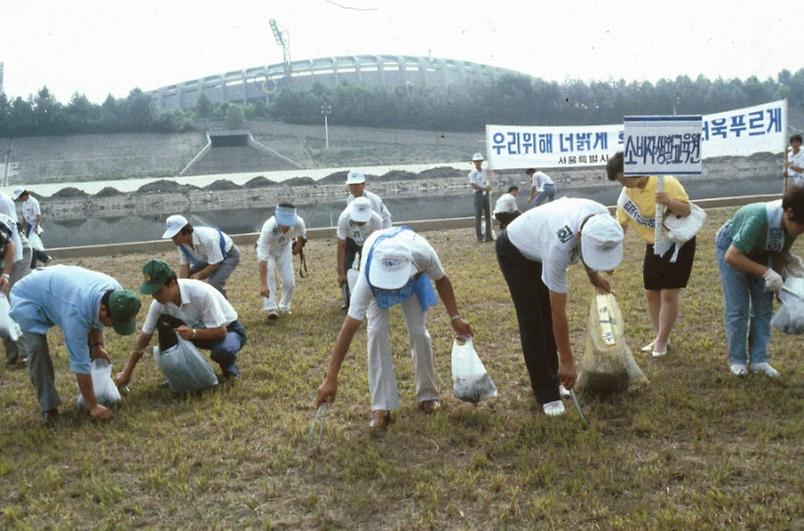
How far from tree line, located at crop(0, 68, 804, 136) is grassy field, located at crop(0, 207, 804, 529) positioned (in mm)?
66459

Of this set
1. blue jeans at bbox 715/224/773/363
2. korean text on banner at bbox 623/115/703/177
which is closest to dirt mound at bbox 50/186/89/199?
korean text on banner at bbox 623/115/703/177

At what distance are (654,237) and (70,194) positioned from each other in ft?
123

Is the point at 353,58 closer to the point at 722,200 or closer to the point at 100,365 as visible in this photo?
the point at 722,200

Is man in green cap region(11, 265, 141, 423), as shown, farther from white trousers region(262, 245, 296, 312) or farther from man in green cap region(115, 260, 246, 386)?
white trousers region(262, 245, 296, 312)

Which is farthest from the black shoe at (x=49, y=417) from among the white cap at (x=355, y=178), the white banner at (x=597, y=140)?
the white banner at (x=597, y=140)

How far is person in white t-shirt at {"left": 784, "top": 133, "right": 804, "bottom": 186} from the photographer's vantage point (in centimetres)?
1127

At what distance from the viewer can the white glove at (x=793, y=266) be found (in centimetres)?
424

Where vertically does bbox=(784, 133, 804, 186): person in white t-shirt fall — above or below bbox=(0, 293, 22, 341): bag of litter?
above

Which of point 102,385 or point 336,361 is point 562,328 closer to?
point 336,361

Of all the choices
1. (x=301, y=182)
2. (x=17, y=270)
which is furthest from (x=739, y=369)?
(x=301, y=182)

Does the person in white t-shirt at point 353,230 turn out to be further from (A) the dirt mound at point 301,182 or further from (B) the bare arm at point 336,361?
(A) the dirt mound at point 301,182

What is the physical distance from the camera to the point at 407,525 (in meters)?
3.10

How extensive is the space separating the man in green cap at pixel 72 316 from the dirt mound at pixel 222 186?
35.2 metres

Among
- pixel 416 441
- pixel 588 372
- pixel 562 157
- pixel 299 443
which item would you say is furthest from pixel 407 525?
pixel 562 157
